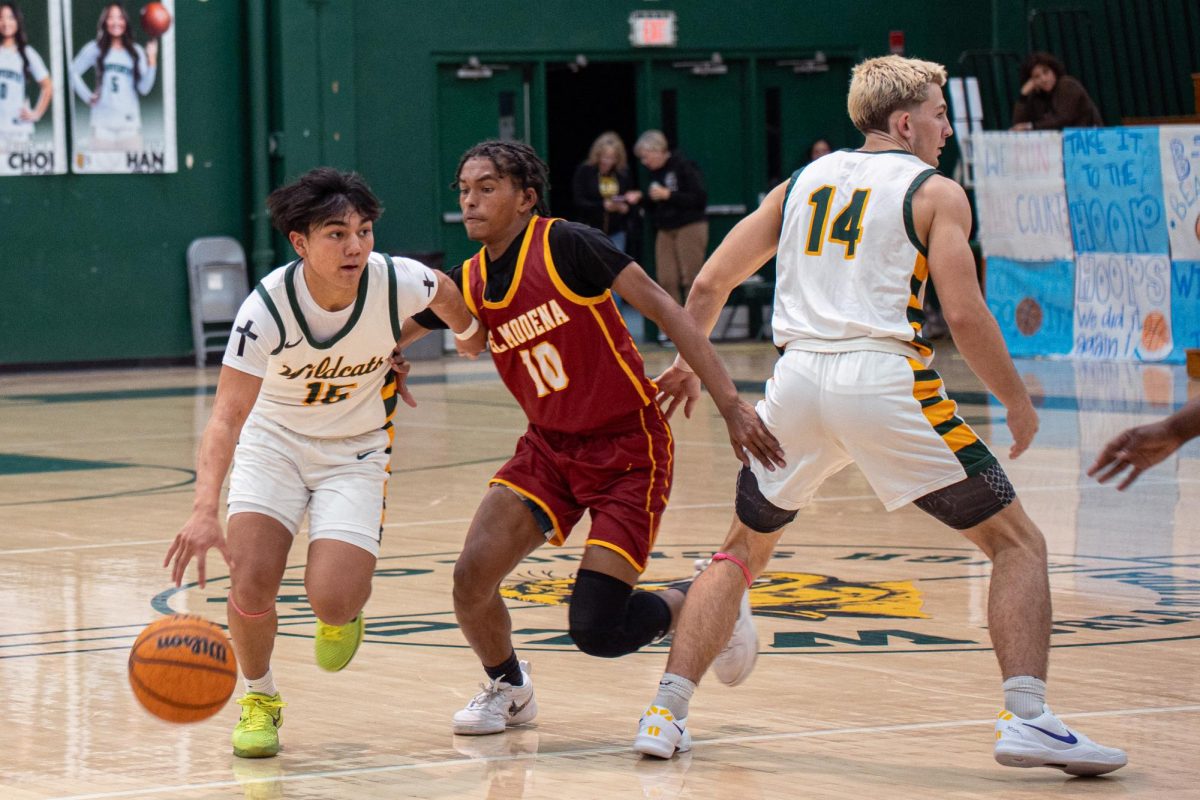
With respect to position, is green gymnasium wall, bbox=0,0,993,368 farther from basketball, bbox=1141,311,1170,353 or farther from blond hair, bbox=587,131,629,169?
basketball, bbox=1141,311,1170,353

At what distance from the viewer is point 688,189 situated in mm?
19859

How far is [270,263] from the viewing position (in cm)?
1975

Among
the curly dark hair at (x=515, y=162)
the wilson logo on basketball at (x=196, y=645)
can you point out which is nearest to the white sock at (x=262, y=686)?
the wilson logo on basketball at (x=196, y=645)

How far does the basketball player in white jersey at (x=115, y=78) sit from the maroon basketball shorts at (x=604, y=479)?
47.4 ft

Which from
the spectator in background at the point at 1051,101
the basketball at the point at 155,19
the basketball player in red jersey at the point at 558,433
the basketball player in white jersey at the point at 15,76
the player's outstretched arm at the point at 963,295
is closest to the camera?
the player's outstretched arm at the point at 963,295

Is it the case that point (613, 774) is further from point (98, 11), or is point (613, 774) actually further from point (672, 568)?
point (98, 11)

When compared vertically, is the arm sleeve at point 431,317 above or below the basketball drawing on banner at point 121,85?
below

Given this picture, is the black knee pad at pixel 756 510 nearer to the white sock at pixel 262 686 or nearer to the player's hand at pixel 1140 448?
the player's hand at pixel 1140 448

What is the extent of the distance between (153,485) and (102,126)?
30.0ft

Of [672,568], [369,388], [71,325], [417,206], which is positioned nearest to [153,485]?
[672,568]

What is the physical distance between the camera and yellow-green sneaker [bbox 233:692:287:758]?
16.3 feet

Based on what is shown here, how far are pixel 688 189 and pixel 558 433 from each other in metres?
14.6

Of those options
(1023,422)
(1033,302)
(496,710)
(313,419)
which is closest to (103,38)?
(1033,302)

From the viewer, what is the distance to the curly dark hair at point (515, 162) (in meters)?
5.46
